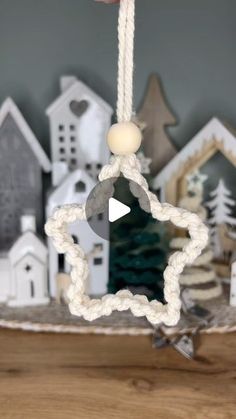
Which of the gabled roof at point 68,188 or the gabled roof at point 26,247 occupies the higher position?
the gabled roof at point 68,188

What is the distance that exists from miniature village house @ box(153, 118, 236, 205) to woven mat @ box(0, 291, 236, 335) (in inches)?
7.6

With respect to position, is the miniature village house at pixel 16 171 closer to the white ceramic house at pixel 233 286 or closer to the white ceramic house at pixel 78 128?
the white ceramic house at pixel 78 128

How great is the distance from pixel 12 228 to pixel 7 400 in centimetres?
32

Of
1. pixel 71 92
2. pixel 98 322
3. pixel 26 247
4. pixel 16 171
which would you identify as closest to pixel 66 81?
pixel 71 92

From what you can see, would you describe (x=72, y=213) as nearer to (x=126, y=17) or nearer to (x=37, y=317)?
(x=126, y=17)

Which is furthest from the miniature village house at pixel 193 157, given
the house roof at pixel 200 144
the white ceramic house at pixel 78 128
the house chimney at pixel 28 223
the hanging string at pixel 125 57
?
the hanging string at pixel 125 57

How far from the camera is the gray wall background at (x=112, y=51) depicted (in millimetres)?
943

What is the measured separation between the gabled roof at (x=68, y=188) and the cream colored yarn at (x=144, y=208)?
0.94ft

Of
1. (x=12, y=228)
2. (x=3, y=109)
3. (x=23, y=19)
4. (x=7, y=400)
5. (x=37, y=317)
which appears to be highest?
(x=23, y=19)

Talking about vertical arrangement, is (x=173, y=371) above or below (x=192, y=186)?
below

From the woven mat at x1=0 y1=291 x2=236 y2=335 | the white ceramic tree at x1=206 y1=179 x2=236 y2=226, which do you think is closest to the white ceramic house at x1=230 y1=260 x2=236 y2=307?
the woven mat at x1=0 y1=291 x2=236 y2=335

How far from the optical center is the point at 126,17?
53 centimetres

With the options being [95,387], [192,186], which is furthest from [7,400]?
[192,186]

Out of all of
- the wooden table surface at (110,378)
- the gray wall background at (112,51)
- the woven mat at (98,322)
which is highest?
the gray wall background at (112,51)
